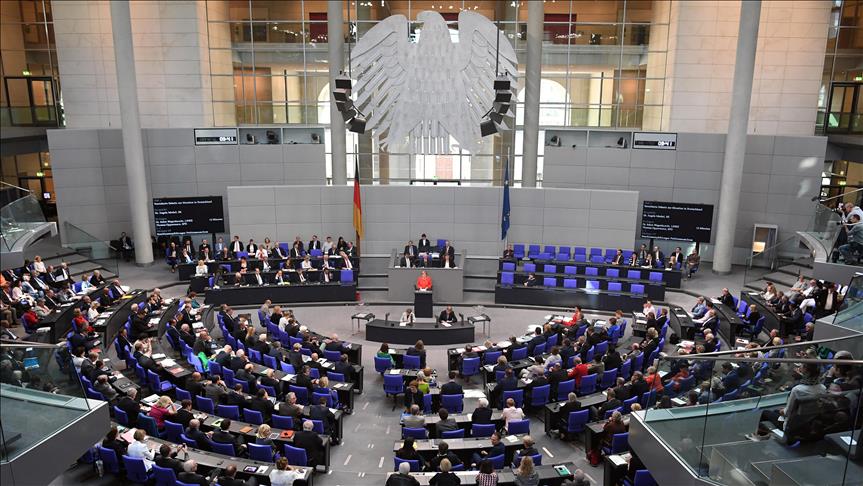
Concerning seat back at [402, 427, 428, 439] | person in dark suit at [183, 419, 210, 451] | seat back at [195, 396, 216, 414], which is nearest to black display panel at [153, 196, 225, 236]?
seat back at [195, 396, 216, 414]

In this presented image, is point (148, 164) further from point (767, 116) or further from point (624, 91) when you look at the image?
point (767, 116)

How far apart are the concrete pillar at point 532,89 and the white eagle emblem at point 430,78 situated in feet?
4.19

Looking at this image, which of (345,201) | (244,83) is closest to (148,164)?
(244,83)

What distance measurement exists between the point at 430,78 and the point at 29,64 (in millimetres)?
17101

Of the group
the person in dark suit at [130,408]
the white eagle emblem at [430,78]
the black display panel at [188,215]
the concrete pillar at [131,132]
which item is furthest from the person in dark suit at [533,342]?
the concrete pillar at [131,132]

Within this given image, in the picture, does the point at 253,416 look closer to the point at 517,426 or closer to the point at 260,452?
the point at 260,452

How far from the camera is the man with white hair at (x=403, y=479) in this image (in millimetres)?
8008

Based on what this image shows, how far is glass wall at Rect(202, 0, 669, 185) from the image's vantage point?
24.1 m

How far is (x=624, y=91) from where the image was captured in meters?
24.5

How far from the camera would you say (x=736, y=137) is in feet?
67.5

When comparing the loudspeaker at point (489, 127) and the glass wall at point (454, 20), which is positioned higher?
the glass wall at point (454, 20)

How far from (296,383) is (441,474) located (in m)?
4.38

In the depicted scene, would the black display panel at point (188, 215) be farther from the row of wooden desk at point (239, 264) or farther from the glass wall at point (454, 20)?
the glass wall at point (454, 20)

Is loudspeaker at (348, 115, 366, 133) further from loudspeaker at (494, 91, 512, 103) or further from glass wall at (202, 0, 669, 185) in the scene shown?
glass wall at (202, 0, 669, 185)
